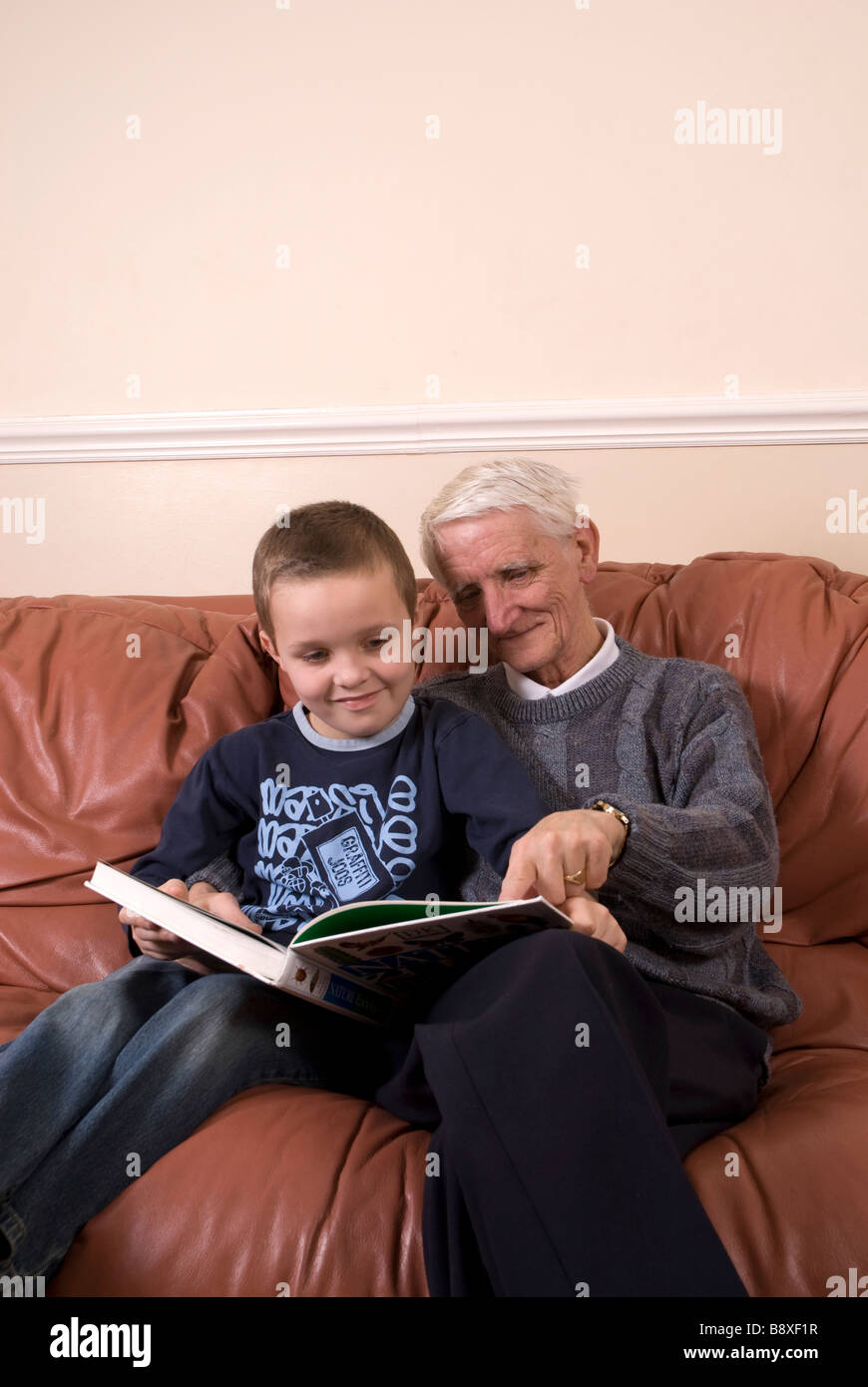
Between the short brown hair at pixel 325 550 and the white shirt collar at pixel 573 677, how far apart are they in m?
0.26

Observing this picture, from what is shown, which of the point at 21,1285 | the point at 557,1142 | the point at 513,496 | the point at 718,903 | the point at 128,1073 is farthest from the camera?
the point at 513,496

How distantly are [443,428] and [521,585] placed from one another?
931mm

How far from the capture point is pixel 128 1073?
1211 millimetres

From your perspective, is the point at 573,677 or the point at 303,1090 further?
the point at 573,677

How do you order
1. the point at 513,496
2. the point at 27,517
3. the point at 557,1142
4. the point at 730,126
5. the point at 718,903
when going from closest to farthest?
the point at 557,1142 → the point at 718,903 → the point at 513,496 → the point at 730,126 → the point at 27,517

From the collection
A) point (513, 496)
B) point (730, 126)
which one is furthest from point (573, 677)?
point (730, 126)

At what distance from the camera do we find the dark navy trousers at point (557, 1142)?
0.87 m

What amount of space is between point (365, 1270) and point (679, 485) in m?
1.79

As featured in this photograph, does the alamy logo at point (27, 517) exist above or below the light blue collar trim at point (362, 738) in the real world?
above

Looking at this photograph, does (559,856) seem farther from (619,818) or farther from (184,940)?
(184,940)

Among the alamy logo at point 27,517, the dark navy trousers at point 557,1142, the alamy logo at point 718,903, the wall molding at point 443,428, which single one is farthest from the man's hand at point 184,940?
the alamy logo at point 27,517

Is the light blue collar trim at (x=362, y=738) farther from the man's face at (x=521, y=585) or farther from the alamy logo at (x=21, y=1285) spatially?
the alamy logo at (x=21, y=1285)
